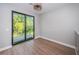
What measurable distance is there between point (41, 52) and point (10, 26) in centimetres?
63

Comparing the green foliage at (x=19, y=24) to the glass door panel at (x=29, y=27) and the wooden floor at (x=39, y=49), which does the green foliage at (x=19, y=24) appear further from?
the wooden floor at (x=39, y=49)

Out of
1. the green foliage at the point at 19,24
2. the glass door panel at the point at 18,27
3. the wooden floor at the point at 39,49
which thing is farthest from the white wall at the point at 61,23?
the glass door panel at the point at 18,27

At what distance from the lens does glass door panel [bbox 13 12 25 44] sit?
117cm

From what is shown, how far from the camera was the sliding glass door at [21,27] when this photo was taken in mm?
1170

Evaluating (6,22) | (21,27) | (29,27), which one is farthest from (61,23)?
(6,22)

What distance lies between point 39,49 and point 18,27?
1.65 feet

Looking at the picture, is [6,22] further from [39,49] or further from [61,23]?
[61,23]

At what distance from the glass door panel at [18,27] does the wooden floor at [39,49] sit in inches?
4.6

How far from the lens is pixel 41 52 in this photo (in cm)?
116

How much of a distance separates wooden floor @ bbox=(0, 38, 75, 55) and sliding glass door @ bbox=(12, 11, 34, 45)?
0.34 ft

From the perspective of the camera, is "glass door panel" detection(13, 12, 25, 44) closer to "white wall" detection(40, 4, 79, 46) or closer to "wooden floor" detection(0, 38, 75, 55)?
"wooden floor" detection(0, 38, 75, 55)

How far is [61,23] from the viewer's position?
4.04 feet

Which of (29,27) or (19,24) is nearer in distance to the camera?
(19,24)

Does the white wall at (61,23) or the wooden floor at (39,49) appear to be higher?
the white wall at (61,23)
